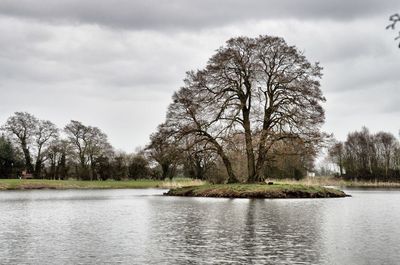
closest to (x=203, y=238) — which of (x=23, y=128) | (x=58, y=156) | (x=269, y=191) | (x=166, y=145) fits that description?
(x=269, y=191)

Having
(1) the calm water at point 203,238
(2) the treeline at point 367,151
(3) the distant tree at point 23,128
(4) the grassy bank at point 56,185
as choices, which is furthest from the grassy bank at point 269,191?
(2) the treeline at point 367,151

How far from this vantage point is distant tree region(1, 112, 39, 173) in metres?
91.8

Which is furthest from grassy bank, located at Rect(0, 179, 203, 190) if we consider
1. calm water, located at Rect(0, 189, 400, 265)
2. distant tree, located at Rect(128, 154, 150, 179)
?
calm water, located at Rect(0, 189, 400, 265)

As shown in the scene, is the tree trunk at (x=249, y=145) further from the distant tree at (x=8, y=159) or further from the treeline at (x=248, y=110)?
the distant tree at (x=8, y=159)

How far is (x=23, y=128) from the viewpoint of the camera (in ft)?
305

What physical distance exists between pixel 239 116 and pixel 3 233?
32.7m

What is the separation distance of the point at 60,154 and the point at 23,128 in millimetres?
12722

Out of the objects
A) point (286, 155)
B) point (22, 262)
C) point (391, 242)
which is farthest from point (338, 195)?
point (22, 262)

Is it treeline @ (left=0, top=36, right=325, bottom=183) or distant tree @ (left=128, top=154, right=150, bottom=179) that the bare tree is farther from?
treeline @ (left=0, top=36, right=325, bottom=183)

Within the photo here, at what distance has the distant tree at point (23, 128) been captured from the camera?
9181 centimetres

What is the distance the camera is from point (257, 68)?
4716 centimetres

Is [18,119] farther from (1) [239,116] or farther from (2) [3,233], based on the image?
(2) [3,233]

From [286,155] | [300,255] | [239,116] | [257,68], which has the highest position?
[257,68]

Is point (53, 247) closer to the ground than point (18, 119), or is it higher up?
closer to the ground
